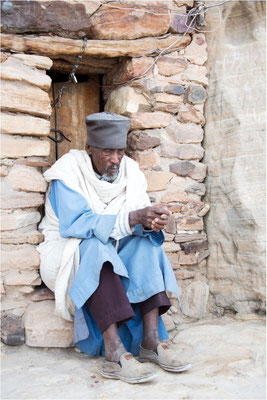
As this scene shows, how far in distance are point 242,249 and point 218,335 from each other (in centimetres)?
61

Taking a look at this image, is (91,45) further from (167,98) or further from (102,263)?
(102,263)

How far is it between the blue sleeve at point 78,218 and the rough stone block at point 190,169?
34.0 inches

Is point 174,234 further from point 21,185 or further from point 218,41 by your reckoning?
point 218,41

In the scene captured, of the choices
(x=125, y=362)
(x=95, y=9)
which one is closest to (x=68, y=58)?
(x=95, y=9)

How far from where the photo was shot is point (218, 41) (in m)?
3.17

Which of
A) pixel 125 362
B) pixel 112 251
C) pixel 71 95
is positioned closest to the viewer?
pixel 125 362

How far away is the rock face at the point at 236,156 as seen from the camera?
9.70ft

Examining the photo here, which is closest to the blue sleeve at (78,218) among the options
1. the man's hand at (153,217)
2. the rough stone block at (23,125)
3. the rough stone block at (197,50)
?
the man's hand at (153,217)

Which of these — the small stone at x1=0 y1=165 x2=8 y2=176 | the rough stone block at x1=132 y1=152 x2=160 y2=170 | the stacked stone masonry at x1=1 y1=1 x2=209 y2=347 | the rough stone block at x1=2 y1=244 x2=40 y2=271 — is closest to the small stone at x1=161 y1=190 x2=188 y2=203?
the stacked stone masonry at x1=1 y1=1 x2=209 y2=347

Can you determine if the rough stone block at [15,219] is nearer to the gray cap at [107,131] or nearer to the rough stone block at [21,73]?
the gray cap at [107,131]

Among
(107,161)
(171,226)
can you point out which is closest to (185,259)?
(171,226)

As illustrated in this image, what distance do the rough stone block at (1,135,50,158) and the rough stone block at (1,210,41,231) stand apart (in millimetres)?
348

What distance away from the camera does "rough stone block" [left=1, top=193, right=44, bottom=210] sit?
8.74 ft

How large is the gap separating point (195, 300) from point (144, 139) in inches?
46.5
